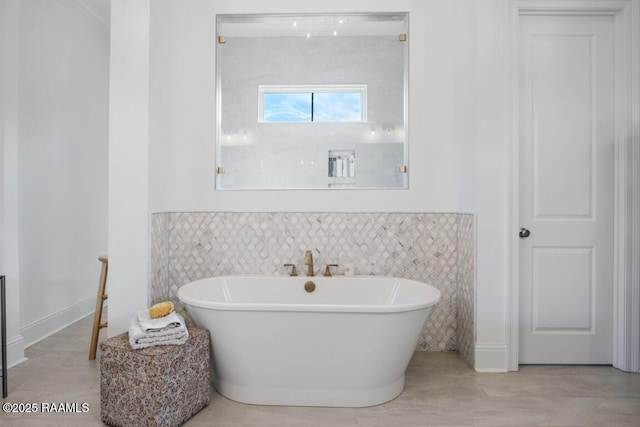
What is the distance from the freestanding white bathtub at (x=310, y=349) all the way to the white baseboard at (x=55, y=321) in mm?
1674

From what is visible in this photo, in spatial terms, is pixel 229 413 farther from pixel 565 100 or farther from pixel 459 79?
pixel 565 100

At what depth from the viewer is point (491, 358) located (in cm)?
279

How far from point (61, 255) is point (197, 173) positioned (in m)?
1.59

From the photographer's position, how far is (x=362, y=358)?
224cm

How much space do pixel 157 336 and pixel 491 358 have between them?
2075 mm

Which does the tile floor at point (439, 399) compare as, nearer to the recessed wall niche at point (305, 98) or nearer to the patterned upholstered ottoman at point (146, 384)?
the patterned upholstered ottoman at point (146, 384)

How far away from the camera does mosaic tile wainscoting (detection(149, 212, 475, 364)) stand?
10.2 ft

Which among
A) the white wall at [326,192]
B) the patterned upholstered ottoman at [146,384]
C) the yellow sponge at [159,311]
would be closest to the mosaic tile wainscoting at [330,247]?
the white wall at [326,192]

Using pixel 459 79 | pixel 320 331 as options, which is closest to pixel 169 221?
pixel 320 331

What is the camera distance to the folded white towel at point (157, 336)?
206 centimetres

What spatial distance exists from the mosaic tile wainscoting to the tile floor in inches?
21.4

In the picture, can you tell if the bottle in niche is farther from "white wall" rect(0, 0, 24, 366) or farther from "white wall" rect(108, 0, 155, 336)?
"white wall" rect(0, 0, 24, 366)

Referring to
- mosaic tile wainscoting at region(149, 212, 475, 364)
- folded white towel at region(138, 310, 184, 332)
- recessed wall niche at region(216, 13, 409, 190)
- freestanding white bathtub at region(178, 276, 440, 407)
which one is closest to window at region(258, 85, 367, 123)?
recessed wall niche at region(216, 13, 409, 190)

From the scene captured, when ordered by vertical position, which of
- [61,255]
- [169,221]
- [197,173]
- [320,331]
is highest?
[197,173]
